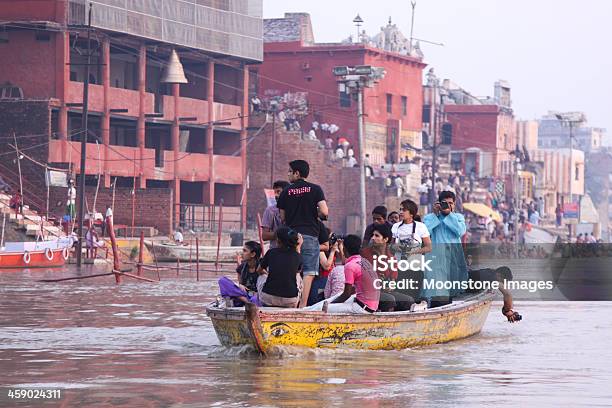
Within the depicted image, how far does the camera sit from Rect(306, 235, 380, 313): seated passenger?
17.4 meters

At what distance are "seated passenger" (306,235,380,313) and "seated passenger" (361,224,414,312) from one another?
38 centimetres

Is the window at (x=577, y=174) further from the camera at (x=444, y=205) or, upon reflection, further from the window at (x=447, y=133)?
the camera at (x=444, y=205)

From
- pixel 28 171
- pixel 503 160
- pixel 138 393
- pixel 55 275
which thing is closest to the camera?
pixel 138 393

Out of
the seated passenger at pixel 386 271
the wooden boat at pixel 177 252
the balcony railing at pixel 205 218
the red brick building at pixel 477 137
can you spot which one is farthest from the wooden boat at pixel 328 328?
the red brick building at pixel 477 137

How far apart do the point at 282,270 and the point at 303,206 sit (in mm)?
882

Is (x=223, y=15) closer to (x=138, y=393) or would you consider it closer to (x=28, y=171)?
(x=28, y=171)

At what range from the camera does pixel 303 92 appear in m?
80.7

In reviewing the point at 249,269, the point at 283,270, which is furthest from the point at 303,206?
the point at 249,269

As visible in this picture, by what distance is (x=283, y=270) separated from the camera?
55.9 ft

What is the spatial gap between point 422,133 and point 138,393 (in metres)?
78.1

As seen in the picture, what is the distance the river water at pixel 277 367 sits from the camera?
13531mm

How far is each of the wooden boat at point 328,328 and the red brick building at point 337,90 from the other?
197 feet

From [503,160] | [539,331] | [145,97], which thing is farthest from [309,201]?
[503,160]

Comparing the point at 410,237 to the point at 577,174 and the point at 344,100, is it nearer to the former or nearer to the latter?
the point at 344,100
